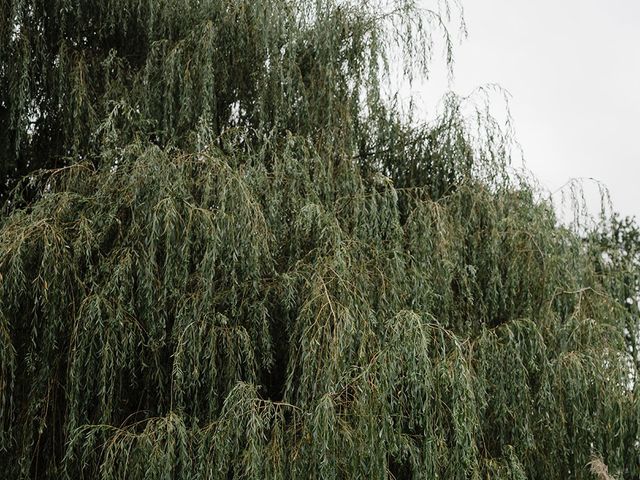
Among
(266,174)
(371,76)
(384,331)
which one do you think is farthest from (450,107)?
(384,331)

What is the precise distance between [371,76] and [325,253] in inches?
75.8

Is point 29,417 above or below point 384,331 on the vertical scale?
below

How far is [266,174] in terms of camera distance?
485cm

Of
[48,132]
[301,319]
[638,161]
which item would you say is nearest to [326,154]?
[301,319]

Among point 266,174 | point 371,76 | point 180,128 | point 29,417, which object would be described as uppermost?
point 371,76

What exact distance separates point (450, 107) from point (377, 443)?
3103 millimetres

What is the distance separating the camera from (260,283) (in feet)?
14.3

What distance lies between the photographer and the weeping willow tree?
3.96 m

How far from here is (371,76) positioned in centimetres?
593

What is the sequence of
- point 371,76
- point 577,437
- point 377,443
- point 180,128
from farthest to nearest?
1. point 371,76
2. point 180,128
3. point 577,437
4. point 377,443

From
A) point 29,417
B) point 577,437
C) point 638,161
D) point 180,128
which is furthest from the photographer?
point 638,161

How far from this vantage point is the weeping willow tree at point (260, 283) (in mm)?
3955

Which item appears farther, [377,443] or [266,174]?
[266,174]

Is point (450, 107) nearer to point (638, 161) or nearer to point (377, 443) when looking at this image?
point (377, 443)
